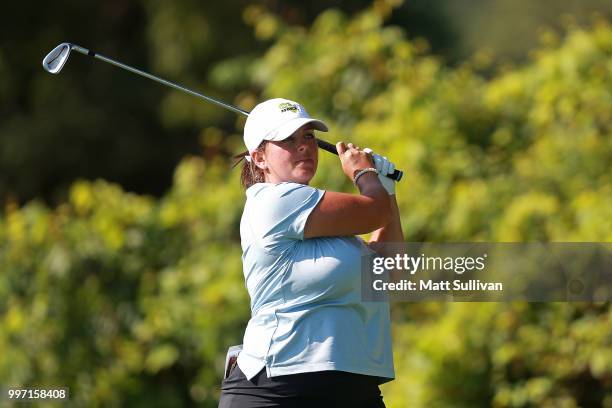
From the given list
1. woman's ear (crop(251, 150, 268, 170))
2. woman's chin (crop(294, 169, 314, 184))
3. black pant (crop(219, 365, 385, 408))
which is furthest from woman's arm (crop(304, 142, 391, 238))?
black pant (crop(219, 365, 385, 408))

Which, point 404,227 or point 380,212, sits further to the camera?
point 404,227

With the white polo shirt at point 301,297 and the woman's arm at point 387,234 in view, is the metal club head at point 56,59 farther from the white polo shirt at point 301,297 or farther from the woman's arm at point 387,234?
the woman's arm at point 387,234

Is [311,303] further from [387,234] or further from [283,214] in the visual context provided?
[387,234]

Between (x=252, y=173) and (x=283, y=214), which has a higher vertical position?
(x=252, y=173)

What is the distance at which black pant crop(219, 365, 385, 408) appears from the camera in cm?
280

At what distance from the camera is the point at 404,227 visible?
5754 millimetres

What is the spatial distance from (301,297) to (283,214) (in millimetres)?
192

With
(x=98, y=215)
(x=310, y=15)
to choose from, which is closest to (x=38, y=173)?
(x=310, y=15)

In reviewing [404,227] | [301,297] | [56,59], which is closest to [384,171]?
[301,297]

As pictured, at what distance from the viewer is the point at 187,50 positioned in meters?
11.3

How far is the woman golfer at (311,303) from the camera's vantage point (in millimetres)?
2793

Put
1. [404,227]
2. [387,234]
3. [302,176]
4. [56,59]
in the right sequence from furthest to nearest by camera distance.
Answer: [404,227] → [56,59] → [387,234] → [302,176]

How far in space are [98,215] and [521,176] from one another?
2.26 m

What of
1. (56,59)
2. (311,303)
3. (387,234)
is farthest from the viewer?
(56,59)
